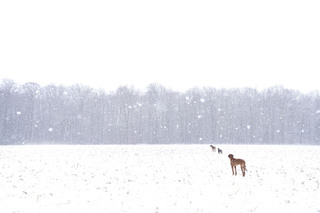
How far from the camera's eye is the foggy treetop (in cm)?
7162

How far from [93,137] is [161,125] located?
18.9 meters

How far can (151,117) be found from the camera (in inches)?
3059

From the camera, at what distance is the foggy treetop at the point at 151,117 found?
235ft
